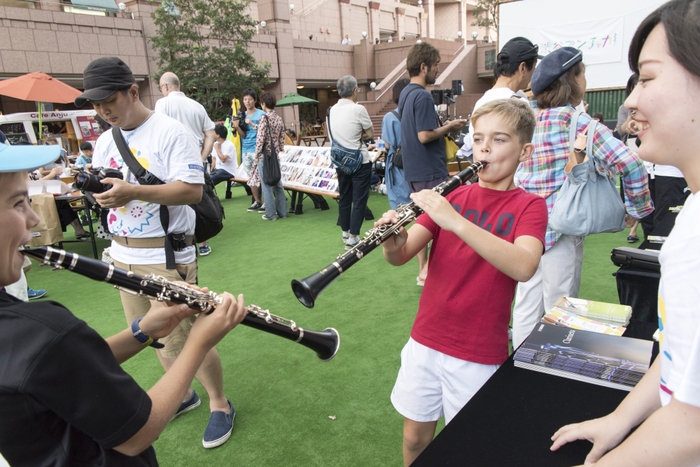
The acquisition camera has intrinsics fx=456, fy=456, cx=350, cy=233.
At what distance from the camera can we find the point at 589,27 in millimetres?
11969

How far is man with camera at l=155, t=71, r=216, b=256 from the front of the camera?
19.5 feet

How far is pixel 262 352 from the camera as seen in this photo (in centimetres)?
367

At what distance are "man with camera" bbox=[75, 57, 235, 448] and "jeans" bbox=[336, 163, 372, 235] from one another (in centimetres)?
356

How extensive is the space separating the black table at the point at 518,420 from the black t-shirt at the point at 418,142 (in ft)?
9.68

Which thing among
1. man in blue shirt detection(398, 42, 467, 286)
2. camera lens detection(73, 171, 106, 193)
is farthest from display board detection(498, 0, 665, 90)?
camera lens detection(73, 171, 106, 193)

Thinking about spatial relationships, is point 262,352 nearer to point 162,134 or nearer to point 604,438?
point 162,134

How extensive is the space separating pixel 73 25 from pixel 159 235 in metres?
19.3

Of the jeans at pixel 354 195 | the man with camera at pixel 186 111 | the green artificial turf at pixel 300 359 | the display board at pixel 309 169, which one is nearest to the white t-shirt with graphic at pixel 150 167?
the green artificial turf at pixel 300 359

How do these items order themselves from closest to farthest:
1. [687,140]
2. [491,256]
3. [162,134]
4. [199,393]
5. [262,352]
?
[687,140] < [491,256] < [162,134] < [199,393] < [262,352]

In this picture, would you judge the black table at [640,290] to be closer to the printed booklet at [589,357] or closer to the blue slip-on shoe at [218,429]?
the printed booklet at [589,357]

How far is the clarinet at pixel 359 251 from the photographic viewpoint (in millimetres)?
1627

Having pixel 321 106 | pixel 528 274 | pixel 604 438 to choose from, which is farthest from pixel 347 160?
pixel 321 106

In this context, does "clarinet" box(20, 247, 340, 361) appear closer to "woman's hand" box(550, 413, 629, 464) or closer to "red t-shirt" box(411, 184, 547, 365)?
"red t-shirt" box(411, 184, 547, 365)

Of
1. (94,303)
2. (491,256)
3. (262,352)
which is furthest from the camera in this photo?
(94,303)
